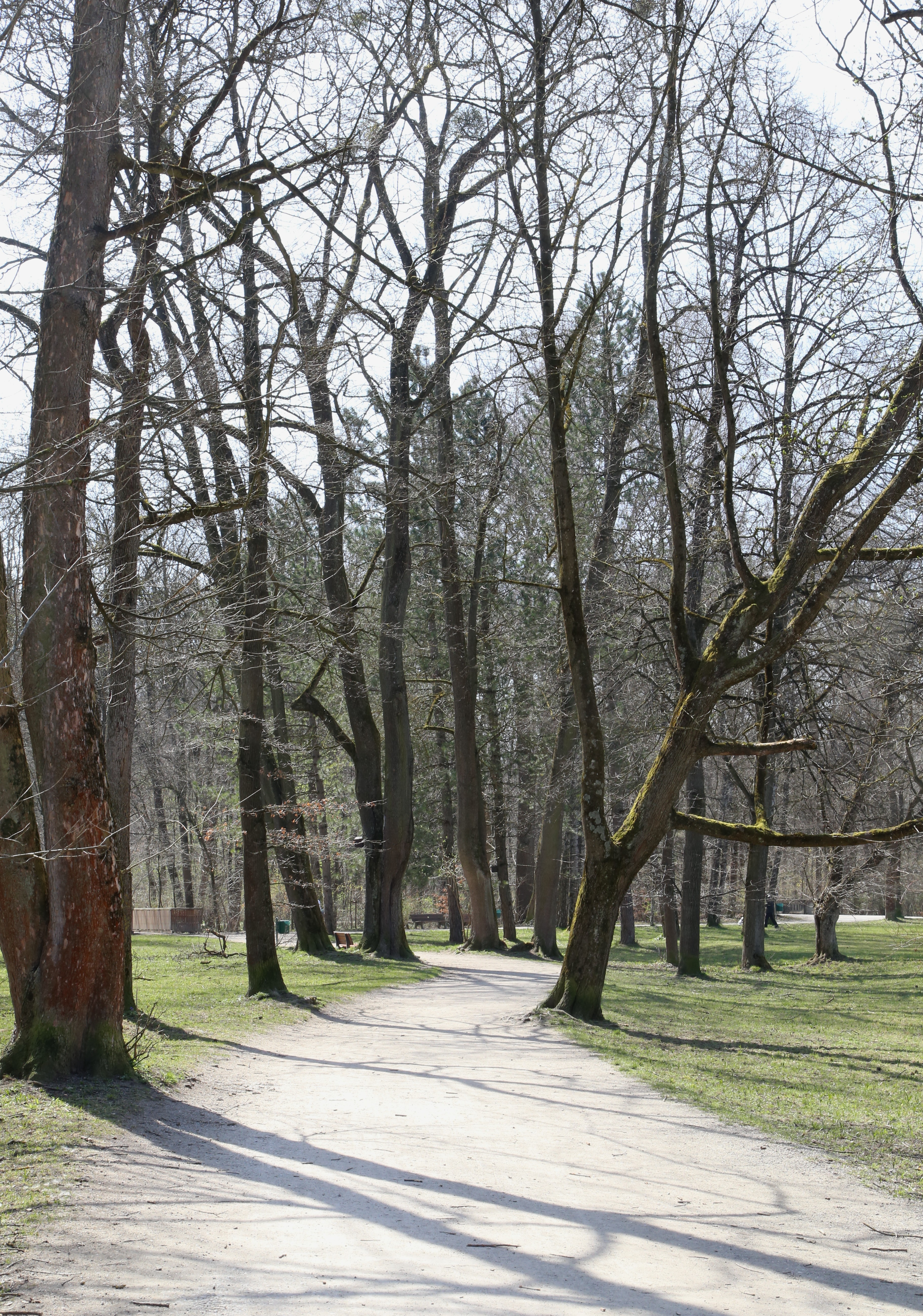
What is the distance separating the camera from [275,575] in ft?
41.8

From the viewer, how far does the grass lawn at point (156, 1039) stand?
192 inches

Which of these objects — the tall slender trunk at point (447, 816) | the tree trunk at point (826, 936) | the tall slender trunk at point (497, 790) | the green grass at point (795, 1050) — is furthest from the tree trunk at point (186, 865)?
the tree trunk at point (826, 936)

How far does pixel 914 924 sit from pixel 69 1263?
39.6m

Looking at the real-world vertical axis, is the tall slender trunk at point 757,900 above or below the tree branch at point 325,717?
below

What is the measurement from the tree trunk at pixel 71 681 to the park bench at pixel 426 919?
37746mm

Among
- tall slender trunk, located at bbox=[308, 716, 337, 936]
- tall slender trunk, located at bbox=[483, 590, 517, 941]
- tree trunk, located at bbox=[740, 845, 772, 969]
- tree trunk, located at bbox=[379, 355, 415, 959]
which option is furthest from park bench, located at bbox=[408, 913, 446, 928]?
tree trunk, located at bbox=[379, 355, 415, 959]

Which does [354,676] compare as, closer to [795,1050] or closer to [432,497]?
[432,497]

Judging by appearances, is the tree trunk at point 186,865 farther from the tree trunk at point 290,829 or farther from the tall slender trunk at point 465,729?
the tall slender trunk at point 465,729

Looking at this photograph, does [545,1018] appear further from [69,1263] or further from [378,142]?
[378,142]

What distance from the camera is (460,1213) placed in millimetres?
4738

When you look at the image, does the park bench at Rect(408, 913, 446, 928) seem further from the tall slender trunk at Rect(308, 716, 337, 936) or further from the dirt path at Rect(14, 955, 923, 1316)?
the dirt path at Rect(14, 955, 923, 1316)

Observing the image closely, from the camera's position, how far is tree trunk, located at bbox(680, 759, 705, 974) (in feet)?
64.1

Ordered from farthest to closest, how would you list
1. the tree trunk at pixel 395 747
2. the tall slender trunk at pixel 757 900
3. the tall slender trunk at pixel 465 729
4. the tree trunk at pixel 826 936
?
1. the tree trunk at pixel 826 936
2. the tall slender trunk at pixel 465 729
3. the tree trunk at pixel 395 747
4. the tall slender trunk at pixel 757 900

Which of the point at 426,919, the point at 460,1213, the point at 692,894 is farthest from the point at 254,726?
the point at 426,919
